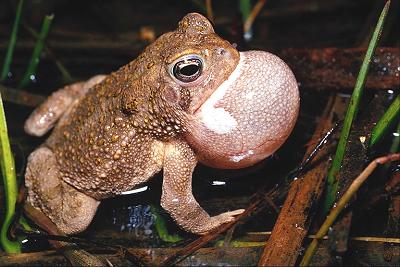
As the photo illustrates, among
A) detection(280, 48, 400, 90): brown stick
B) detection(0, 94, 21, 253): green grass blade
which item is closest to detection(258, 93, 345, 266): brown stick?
detection(280, 48, 400, 90): brown stick

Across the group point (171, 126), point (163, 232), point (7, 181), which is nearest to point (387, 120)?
point (171, 126)

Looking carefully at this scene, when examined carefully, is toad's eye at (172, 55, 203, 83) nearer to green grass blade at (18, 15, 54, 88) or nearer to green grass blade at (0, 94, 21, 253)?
green grass blade at (0, 94, 21, 253)

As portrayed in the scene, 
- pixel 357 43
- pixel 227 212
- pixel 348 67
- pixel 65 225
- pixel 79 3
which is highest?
pixel 79 3

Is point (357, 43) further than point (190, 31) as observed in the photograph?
Yes

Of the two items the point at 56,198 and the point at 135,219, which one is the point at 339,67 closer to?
the point at 135,219

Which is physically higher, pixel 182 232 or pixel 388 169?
pixel 388 169

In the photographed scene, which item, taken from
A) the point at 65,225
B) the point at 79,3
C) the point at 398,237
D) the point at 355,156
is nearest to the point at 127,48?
the point at 79,3

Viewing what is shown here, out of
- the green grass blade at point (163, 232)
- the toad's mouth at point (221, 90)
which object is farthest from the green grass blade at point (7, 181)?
the toad's mouth at point (221, 90)

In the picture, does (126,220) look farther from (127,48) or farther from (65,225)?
(127,48)
